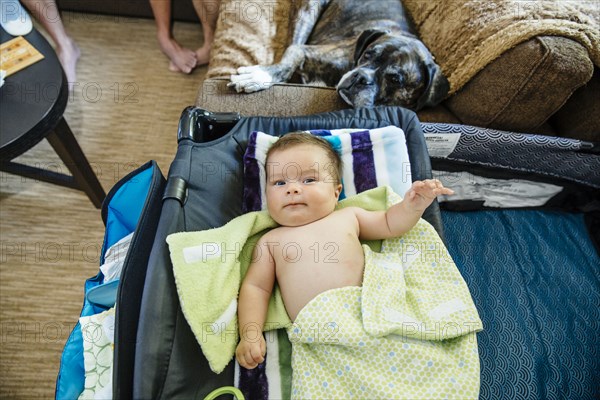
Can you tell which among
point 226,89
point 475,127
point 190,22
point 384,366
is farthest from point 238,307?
point 190,22

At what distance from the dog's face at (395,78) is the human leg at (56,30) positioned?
1.54 meters

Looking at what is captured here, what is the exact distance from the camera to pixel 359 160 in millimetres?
1186

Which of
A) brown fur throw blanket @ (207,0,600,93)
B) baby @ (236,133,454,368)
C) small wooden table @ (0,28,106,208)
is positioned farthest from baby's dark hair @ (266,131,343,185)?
small wooden table @ (0,28,106,208)

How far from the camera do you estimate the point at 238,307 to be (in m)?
0.96

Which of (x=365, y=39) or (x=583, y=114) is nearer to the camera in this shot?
(x=583, y=114)

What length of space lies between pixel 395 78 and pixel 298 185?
66 centimetres

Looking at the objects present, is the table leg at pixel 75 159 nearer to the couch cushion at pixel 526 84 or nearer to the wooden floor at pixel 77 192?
the wooden floor at pixel 77 192

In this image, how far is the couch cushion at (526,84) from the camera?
3.83 feet

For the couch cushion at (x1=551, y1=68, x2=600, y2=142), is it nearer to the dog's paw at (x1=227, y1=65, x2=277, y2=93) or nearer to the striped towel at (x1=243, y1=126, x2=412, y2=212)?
the striped towel at (x1=243, y1=126, x2=412, y2=212)

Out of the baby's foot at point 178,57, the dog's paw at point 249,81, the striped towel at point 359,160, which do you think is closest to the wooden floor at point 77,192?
the baby's foot at point 178,57

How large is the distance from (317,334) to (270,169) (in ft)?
1.46

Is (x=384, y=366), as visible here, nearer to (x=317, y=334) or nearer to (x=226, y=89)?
(x=317, y=334)

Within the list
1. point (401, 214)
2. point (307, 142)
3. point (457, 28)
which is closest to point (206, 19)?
point (457, 28)

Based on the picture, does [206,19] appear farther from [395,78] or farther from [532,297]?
[532,297]
